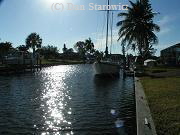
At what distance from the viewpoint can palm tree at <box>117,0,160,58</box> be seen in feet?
151

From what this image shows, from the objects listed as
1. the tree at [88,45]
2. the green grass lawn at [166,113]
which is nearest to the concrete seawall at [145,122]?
the green grass lawn at [166,113]

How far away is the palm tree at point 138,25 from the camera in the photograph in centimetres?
4588

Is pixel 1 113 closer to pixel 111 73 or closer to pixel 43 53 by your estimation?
pixel 111 73

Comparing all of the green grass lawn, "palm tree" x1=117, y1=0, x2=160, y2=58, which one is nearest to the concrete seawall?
the green grass lawn

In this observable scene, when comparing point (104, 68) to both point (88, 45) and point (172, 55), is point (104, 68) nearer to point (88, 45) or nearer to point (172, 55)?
point (172, 55)

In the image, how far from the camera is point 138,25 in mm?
45500

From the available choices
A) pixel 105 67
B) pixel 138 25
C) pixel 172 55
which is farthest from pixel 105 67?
pixel 172 55

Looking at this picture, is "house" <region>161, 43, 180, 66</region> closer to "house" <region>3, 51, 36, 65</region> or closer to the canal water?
"house" <region>3, 51, 36, 65</region>

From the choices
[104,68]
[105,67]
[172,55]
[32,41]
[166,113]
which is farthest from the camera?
[32,41]

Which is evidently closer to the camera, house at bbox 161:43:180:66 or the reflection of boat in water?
the reflection of boat in water

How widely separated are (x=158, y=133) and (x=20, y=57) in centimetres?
4865

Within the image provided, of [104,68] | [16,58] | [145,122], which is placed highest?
[16,58]

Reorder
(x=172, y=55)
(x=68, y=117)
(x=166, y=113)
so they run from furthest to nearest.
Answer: (x=172, y=55)
(x=68, y=117)
(x=166, y=113)

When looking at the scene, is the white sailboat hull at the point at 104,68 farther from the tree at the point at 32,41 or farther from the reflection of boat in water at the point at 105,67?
the tree at the point at 32,41
